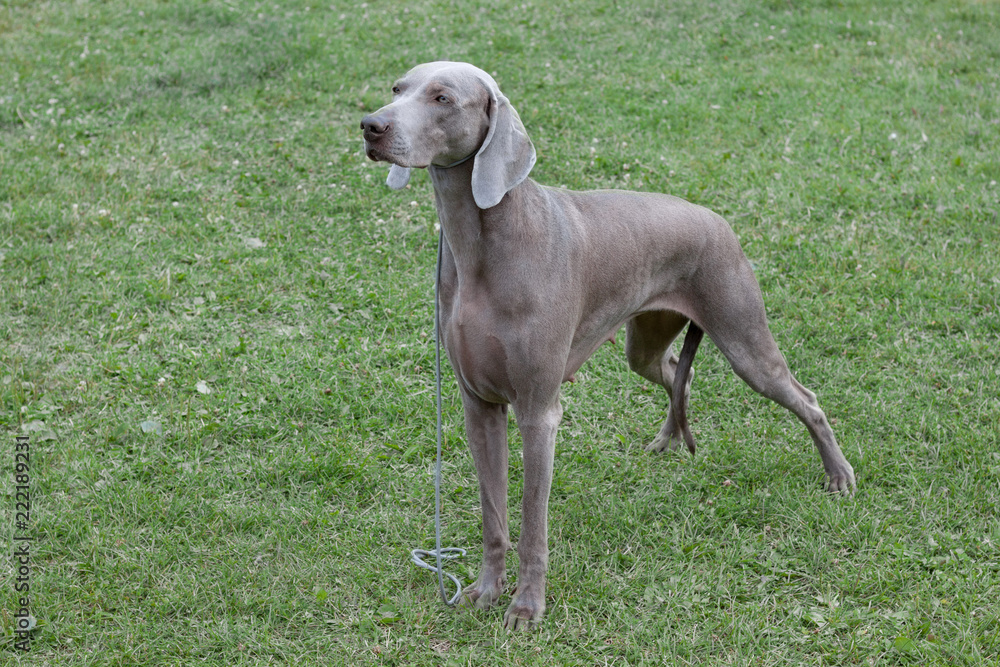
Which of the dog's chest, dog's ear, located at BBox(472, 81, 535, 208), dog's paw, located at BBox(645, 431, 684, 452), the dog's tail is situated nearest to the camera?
dog's ear, located at BBox(472, 81, 535, 208)

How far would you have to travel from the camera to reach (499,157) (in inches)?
110

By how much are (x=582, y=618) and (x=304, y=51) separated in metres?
6.25

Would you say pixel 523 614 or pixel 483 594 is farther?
pixel 483 594

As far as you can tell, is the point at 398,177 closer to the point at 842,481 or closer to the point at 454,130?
the point at 454,130

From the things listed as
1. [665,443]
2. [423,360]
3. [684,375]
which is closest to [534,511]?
[684,375]

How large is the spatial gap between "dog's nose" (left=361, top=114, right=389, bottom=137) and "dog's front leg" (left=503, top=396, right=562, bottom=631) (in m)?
1.02

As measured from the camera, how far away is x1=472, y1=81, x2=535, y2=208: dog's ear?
2770 mm

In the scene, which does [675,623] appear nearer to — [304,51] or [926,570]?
[926,570]

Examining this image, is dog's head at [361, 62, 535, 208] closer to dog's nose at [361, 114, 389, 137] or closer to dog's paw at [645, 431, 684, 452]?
dog's nose at [361, 114, 389, 137]

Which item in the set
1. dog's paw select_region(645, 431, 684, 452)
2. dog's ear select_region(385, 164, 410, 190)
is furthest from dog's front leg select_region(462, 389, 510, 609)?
dog's paw select_region(645, 431, 684, 452)

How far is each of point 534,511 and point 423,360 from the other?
1726mm

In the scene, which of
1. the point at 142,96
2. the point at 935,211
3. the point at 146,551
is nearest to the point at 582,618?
the point at 146,551

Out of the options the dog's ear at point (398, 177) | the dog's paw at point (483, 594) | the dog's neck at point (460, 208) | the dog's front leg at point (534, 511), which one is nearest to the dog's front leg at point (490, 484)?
the dog's paw at point (483, 594)

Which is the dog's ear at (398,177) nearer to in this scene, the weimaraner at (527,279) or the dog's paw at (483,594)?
the weimaraner at (527,279)
